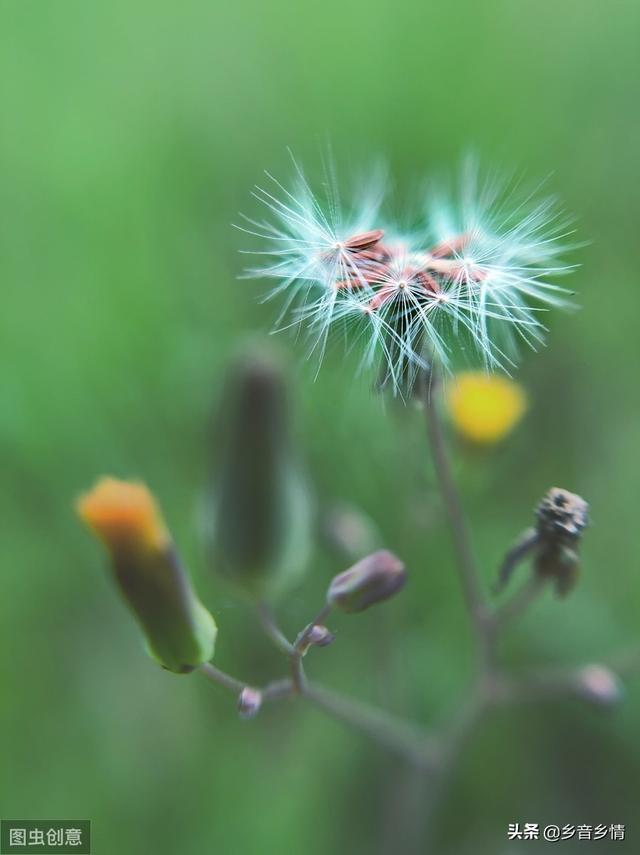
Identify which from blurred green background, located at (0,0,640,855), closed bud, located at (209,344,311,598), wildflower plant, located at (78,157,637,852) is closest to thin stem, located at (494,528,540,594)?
wildflower plant, located at (78,157,637,852)

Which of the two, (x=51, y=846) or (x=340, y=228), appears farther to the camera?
(x=51, y=846)

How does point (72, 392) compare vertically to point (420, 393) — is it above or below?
above

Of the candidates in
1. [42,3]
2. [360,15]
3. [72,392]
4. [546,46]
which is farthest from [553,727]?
[42,3]

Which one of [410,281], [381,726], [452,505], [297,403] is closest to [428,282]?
[410,281]

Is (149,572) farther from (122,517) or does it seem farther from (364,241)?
(364,241)

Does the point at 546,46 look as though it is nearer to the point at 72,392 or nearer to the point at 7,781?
the point at 72,392

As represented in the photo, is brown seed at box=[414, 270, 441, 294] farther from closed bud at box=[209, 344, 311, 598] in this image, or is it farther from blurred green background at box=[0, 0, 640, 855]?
blurred green background at box=[0, 0, 640, 855]

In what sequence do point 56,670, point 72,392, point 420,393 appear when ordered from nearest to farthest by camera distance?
1. point 420,393
2. point 56,670
3. point 72,392

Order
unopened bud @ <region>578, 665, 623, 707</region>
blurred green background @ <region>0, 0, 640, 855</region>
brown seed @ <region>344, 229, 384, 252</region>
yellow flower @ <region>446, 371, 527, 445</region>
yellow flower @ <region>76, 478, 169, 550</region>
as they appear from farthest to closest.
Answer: blurred green background @ <region>0, 0, 640, 855</region>
yellow flower @ <region>446, 371, 527, 445</region>
unopened bud @ <region>578, 665, 623, 707</region>
brown seed @ <region>344, 229, 384, 252</region>
yellow flower @ <region>76, 478, 169, 550</region>
